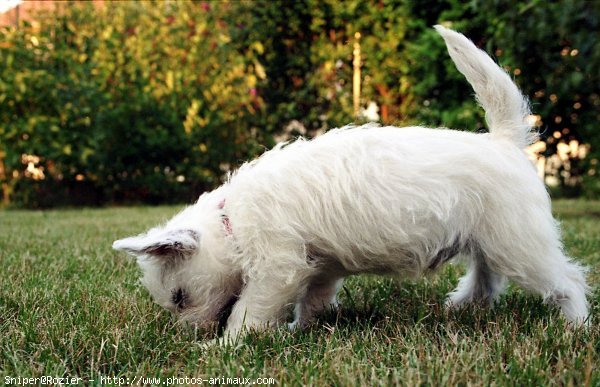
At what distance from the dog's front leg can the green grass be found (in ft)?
0.30

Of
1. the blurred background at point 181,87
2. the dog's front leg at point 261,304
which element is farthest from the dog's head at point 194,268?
the blurred background at point 181,87

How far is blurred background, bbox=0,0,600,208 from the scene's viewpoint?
29.2ft

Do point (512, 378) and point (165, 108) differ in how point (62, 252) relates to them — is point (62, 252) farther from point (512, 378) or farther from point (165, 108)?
point (165, 108)

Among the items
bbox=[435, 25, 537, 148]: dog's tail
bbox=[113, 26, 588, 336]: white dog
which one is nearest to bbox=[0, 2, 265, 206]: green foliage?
bbox=[113, 26, 588, 336]: white dog

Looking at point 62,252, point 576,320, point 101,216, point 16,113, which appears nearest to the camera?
point 576,320

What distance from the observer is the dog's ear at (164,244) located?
207cm

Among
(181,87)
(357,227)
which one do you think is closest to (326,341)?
(357,227)

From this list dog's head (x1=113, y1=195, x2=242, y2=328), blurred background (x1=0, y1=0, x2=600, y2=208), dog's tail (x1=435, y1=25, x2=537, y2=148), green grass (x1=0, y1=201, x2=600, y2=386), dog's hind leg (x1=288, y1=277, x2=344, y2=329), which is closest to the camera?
green grass (x1=0, y1=201, x2=600, y2=386)

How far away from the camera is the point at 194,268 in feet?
7.30

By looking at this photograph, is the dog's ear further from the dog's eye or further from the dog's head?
the dog's eye

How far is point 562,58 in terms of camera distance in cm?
596

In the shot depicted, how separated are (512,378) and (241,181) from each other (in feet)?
3.90

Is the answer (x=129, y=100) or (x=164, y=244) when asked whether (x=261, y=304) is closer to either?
(x=164, y=244)

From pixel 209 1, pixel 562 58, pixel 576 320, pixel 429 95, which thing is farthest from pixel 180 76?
pixel 576 320
